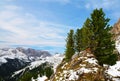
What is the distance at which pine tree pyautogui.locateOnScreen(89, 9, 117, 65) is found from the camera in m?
42.5

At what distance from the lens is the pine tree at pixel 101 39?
42469 millimetres

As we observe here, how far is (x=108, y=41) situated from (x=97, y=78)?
17082mm

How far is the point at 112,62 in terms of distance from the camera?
42562 millimetres

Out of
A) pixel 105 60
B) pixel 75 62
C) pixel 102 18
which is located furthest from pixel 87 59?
pixel 102 18

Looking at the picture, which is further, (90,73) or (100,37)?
(100,37)

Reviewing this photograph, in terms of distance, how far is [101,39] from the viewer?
1688 inches

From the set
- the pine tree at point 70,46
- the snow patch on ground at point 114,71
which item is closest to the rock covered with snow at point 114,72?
the snow patch on ground at point 114,71

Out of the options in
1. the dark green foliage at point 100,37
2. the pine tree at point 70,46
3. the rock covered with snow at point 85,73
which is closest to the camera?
the rock covered with snow at point 85,73

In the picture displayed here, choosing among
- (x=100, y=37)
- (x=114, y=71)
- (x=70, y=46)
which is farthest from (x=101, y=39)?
(x=70, y=46)

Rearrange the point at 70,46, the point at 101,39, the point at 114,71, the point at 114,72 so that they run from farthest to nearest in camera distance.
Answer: the point at 70,46, the point at 101,39, the point at 114,71, the point at 114,72

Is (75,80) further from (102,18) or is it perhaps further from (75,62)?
(102,18)

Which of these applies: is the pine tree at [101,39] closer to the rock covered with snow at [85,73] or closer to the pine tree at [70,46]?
the rock covered with snow at [85,73]

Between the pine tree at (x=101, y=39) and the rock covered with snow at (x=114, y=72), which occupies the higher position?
the pine tree at (x=101, y=39)

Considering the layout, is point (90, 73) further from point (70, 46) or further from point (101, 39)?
point (70, 46)
